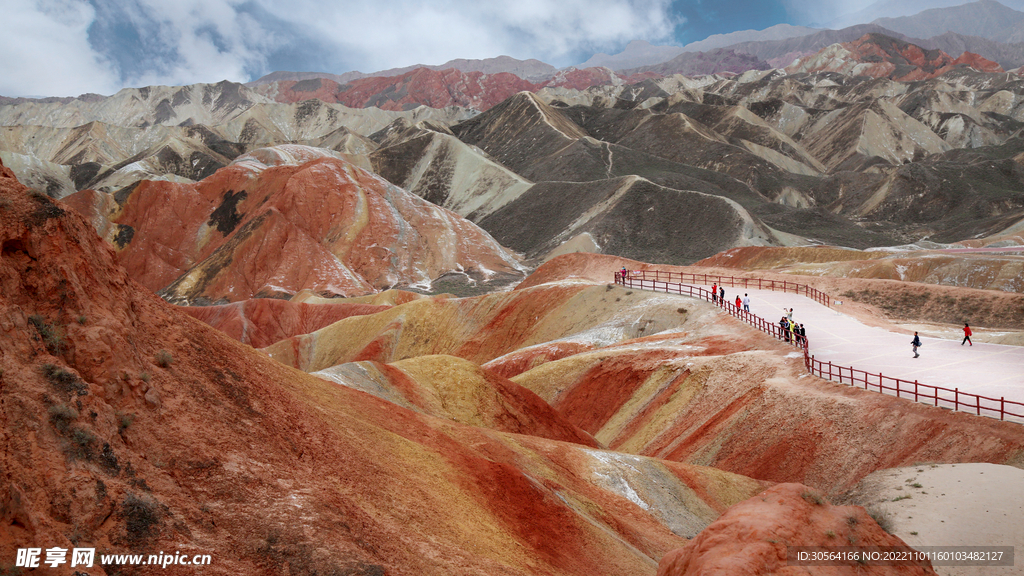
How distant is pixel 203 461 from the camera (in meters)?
10.5

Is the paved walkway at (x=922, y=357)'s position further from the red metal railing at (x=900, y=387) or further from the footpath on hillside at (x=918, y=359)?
the red metal railing at (x=900, y=387)

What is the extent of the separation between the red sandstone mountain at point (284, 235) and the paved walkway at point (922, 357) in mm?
56973

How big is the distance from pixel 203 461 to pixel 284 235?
263 feet

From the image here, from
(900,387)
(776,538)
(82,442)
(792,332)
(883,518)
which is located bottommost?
(883,518)

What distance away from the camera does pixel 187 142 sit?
6019 inches

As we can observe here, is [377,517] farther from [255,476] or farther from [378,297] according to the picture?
[378,297]

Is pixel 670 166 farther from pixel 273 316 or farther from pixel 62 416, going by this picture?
pixel 62 416

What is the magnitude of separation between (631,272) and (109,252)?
1985 inches

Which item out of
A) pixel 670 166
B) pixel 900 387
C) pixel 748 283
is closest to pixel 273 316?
pixel 748 283

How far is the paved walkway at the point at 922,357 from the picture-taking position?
22844mm

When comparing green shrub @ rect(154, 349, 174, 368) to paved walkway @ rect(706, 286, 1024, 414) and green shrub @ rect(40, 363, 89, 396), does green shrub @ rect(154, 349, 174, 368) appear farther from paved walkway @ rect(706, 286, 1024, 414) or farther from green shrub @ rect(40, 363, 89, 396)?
paved walkway @ rect(706, 286, 1024, 414)

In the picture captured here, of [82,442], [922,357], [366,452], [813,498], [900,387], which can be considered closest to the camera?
[82,442]

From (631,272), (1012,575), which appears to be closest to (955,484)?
(1012,575)

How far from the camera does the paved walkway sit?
2284cm
